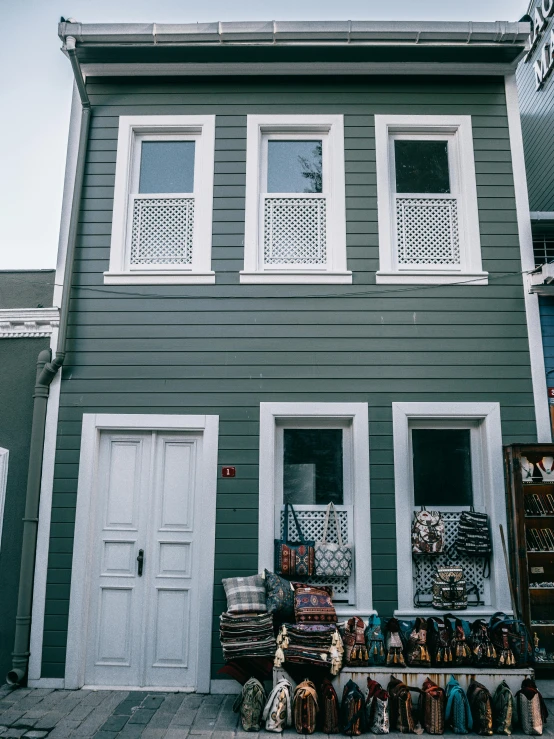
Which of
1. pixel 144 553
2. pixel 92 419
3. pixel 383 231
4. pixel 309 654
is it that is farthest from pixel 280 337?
pixel 309 654

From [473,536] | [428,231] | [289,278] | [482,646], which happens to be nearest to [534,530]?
[473,536]

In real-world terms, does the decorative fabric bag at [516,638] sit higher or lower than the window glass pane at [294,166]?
lower

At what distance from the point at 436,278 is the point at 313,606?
11.2 feet

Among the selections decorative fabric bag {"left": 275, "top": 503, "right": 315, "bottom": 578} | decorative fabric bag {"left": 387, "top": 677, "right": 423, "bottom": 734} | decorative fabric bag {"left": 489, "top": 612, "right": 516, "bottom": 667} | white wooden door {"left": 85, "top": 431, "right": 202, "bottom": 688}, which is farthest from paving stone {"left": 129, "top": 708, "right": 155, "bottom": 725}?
decorative fabric bag {"left": 489, "top": 612, "right": 516, "bottom": 667}

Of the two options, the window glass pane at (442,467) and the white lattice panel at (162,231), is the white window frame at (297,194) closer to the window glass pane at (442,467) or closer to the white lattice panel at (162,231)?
the white lattice panel at (162,231)

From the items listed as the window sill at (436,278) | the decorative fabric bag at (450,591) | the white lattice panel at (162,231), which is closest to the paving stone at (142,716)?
the decorative fabric bag at (450,591)

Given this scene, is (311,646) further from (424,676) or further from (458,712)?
(458,712)

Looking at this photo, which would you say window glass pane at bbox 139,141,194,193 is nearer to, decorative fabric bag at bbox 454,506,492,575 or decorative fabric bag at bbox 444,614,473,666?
decorative fabric bag at bbox 454,506,492,575

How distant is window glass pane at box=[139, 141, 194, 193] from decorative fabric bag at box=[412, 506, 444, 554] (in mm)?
4167

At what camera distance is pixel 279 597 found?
17.2ft

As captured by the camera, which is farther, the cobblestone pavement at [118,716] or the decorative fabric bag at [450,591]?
the decorative fabric bag at [450,591]

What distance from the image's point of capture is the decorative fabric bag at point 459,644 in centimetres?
499

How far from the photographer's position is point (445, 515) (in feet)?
19.2

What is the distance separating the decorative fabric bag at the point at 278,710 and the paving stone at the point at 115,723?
1.14 m
